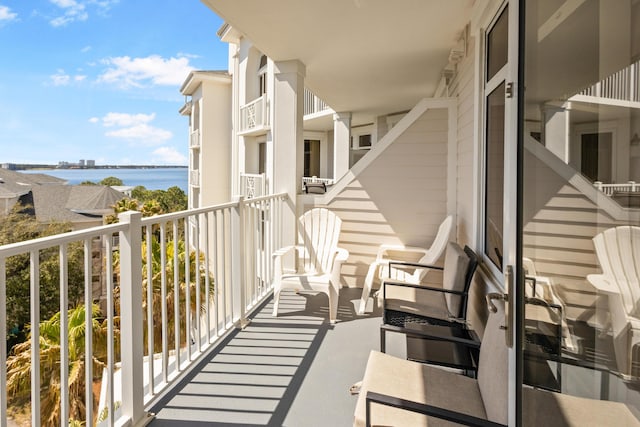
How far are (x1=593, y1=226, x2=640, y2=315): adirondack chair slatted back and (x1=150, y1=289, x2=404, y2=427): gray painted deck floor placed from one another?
72.3 inches

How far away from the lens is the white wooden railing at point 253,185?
12.1m

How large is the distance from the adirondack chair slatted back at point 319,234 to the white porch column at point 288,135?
0.33 metres

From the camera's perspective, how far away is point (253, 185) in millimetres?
13047

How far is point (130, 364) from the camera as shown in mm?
2049

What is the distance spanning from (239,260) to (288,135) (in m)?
2.04

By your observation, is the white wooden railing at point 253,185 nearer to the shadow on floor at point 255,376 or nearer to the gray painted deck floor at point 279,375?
the shadow on floor at point 255,376

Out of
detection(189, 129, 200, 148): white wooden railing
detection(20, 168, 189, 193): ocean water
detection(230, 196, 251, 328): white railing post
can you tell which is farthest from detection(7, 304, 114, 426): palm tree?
detection(20, 168, 189, 193): ocean water

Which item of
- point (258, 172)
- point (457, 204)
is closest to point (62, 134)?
point (258, 172)

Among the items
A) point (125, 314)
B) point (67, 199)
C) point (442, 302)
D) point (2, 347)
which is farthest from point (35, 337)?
point (67, 199)

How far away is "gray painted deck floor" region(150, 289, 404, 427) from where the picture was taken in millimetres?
2256

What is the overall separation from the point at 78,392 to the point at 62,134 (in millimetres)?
67085

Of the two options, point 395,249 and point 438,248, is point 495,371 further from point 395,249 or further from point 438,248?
point 395,249

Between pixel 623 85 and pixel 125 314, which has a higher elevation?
pixel 623 85

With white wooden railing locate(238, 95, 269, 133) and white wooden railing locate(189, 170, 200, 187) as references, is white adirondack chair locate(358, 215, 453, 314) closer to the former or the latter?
white wooden railing locate(238, 95, 269, 133)
